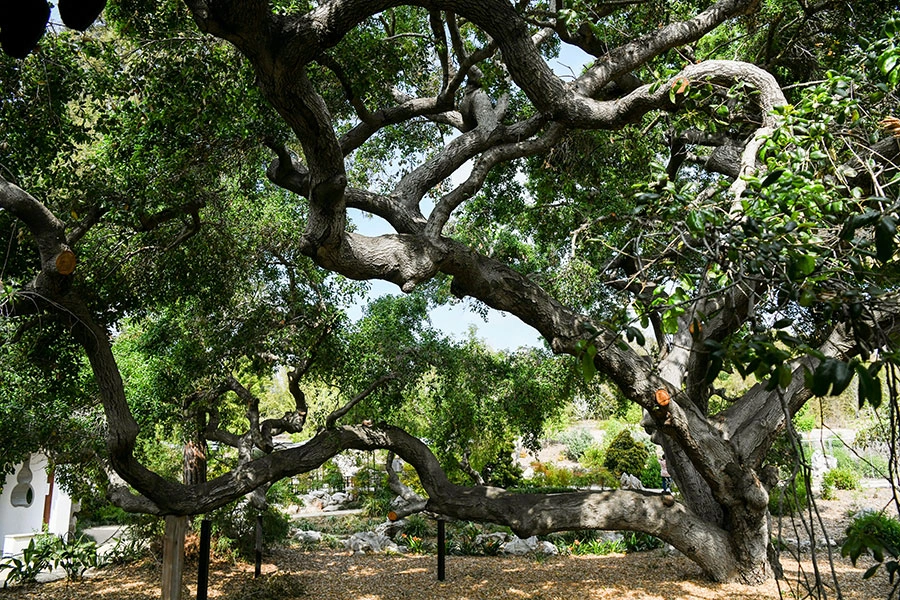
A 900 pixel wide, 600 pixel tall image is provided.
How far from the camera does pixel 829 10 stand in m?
6.23

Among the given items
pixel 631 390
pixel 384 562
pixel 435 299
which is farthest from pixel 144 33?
pixel 384 562

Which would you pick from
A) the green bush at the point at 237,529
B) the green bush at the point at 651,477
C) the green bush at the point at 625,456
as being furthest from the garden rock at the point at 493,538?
the green bush at the point at 651,477

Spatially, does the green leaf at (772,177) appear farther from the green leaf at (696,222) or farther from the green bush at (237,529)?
the green bush at (237,529)

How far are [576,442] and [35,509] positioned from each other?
16.3m

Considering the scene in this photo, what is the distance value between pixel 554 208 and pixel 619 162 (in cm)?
87

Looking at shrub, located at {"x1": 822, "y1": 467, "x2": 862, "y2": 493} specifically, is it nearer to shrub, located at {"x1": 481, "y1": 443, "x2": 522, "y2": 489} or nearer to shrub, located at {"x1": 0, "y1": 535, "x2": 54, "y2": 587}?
shrub, located at {"x1": 481, "y1": 443, "x2": 522, "y2": 489}

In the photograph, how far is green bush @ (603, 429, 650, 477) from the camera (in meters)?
15.6

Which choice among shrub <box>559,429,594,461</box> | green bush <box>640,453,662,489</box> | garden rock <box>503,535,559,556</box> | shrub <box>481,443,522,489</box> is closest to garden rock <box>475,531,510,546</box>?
garden rock <box>503,535,559,556</box>

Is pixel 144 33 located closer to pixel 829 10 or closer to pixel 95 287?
pixel 95 287

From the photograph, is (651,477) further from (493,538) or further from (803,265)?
(803,265)

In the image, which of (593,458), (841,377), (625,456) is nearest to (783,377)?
(841,377)

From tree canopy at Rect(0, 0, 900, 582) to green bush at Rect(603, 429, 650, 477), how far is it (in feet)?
27.5

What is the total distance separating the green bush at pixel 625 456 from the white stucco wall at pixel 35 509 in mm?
11780

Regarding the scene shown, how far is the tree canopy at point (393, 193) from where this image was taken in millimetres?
4227
